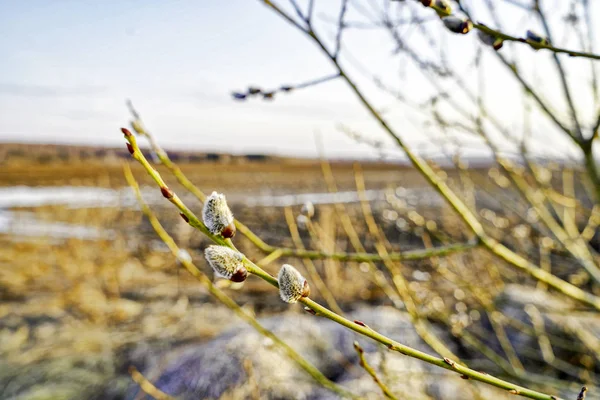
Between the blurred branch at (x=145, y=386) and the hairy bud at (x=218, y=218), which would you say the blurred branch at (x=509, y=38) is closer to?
the hairy bud at (x=218, y=218)

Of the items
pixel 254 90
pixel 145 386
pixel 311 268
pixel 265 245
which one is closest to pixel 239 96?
pixel 254 90

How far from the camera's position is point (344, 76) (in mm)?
1131

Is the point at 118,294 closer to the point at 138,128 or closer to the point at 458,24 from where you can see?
the point at 138,128

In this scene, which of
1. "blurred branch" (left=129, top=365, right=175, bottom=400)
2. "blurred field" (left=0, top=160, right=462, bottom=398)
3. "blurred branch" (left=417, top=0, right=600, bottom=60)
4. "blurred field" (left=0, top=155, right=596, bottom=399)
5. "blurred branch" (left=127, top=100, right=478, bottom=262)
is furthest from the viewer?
"blurred field" (left=0, top=160, right=462, bottom=398)

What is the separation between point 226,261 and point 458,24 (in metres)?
0.57

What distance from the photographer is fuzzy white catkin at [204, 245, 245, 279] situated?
58cm

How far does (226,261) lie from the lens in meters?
0.58

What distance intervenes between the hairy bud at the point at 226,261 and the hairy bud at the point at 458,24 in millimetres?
549

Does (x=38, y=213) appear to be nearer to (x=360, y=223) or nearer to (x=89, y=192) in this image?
(x=89, y=192)

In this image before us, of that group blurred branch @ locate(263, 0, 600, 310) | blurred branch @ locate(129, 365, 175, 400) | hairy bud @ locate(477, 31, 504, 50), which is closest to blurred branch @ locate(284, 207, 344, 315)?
blurred branch @ locate(263, 0, 600, 310)

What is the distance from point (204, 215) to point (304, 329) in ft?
9.45

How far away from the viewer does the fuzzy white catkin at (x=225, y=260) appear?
0.58m

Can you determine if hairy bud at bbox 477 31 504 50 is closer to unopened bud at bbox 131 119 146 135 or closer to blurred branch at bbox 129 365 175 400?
unopened bud at bbox 131 119 146 135

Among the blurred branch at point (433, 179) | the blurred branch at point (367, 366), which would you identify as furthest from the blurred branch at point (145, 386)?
the blurred branch at point (433, 179)
